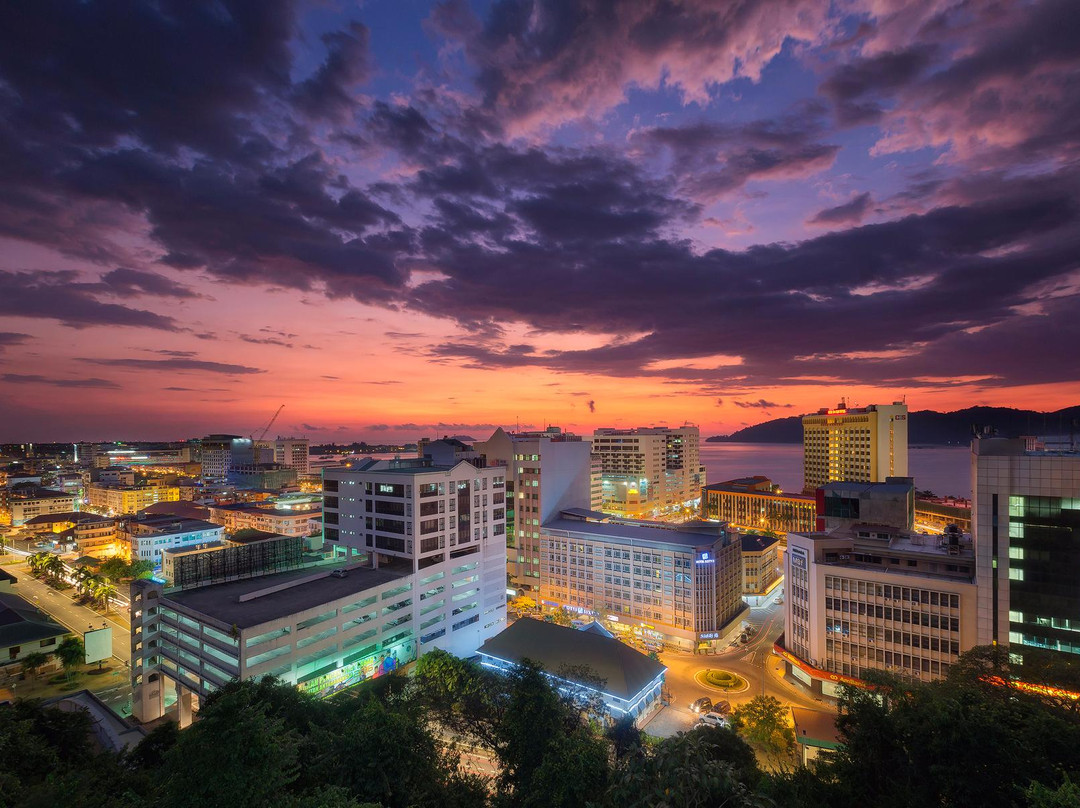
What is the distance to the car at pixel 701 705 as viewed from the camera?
5116 cm

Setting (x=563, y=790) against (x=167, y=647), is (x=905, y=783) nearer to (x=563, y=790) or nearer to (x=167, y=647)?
(x=563, y=790)

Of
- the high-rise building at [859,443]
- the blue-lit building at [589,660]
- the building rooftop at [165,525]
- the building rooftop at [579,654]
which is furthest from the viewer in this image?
the high-rise building at [859,443]

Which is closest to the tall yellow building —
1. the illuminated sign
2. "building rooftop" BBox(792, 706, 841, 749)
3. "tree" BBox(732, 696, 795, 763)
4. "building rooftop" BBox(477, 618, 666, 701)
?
the illuminated sign

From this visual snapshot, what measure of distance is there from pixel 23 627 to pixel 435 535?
5180cm

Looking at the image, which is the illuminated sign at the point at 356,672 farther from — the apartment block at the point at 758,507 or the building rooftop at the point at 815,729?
the apartment block at the point at 758,507

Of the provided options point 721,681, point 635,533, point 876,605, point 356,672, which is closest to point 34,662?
point 356,672

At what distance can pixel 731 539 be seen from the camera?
250 ft

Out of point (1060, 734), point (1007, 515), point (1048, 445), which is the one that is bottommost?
point (1060, 734)

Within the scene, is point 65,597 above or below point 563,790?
below

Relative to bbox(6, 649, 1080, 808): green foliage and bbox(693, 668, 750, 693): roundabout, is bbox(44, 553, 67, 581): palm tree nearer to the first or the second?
bbox(6, 649, 1080, 808): green foliage

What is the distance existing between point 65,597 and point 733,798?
11378cm

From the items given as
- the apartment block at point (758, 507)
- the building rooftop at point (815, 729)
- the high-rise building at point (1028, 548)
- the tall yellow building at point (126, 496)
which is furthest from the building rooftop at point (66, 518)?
the high-rise building at point (1028, 548)

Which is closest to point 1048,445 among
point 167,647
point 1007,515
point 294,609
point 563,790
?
point 1007,515

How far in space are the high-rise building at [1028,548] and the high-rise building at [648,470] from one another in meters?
91.6
